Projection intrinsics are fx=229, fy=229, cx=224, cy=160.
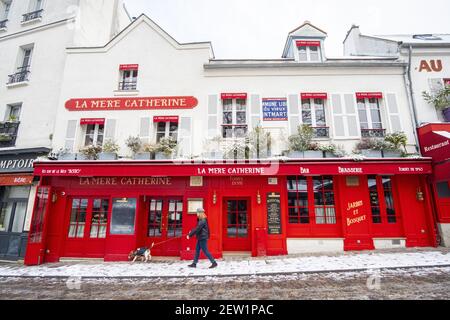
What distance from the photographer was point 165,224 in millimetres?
8336

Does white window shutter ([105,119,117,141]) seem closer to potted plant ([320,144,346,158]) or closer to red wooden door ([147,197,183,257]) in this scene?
red wooden door ([147,197,183,257])

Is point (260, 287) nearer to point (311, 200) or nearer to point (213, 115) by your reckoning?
point (311, 200)

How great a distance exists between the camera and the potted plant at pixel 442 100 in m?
8.29

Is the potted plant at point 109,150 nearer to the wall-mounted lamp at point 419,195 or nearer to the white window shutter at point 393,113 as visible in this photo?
the white window shutter at point 393,113

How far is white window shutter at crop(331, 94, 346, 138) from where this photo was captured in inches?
331

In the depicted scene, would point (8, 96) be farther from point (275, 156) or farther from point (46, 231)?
point (275, 156)

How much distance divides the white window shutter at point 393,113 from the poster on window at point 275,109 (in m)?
Answer: 3.81

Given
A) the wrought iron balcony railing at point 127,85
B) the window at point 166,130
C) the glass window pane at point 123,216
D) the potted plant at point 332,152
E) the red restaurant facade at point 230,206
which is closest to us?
the red restaurant facade at point 230,206

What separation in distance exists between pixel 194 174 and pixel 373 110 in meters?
7.21

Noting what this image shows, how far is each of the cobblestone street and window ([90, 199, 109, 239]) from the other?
2342mm

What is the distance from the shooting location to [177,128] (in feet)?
29.5

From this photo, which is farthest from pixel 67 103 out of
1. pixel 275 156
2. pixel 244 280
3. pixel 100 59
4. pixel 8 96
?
pixel 244 280

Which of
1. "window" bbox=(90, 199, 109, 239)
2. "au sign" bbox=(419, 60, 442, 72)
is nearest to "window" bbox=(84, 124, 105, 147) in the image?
"window" bbox=(90, 199, 109, 239)

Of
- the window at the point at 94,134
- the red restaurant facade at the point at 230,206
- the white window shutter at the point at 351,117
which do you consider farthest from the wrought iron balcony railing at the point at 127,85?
the white window shutter at the point at 351,117
